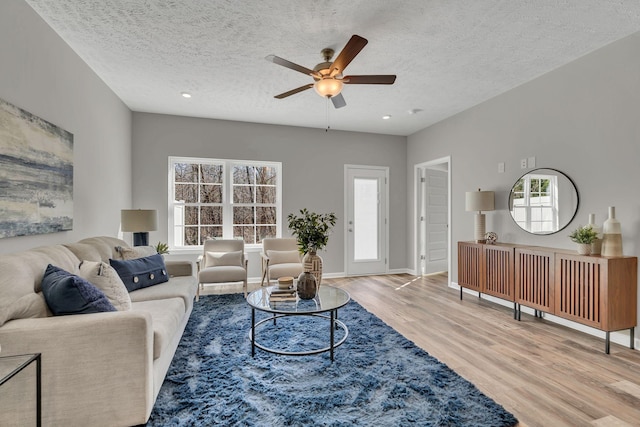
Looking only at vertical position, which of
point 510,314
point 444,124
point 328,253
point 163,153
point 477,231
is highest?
point 444,124

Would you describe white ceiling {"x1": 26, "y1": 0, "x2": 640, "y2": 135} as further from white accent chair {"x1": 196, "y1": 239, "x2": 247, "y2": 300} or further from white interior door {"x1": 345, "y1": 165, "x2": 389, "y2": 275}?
white accent chair {"x1": 196, "y1": 239, "x2": 247, "y2": 300}

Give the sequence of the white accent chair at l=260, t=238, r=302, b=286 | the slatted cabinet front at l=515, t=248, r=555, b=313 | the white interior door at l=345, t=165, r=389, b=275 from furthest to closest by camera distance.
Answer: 1. the white interior door at l=345, t=165, r=389, b=275
2. the white accent chair at l=260, t=238, r=302, b=286
3. the slatted cabinet front at l=515, t=248, r=555, b=313

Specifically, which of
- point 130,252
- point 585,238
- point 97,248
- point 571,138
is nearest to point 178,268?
point 130,252

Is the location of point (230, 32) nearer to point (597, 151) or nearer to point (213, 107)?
point (213, 107)

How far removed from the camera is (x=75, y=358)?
5.06ft

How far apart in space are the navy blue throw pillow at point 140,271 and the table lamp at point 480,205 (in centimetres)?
379

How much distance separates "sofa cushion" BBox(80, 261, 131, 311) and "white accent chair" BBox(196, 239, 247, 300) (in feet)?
6.01

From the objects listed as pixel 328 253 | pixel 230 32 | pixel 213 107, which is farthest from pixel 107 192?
pixel 328 253

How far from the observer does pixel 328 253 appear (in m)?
5.64

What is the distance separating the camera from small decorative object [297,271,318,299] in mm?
2723

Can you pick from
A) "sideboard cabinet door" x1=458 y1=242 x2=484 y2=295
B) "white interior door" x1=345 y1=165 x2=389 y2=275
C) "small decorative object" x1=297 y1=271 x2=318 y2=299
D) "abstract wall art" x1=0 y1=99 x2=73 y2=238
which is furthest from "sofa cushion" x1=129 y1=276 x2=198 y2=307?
"sideboard cabinet door" x1=458 y1=242 x2=484 y2=295

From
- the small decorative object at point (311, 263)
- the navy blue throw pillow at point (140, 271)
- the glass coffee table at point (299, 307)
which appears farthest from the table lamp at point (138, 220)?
the small decorative object at point (311, 263)

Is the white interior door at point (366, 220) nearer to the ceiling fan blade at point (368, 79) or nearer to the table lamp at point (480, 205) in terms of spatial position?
the table lamp at point (480, 205)

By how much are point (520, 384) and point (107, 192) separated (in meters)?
4.52
